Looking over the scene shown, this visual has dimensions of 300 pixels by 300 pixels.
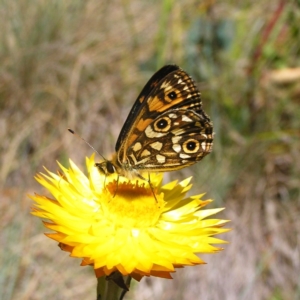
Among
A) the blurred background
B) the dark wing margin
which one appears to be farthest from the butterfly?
the blurred background

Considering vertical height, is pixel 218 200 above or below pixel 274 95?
below

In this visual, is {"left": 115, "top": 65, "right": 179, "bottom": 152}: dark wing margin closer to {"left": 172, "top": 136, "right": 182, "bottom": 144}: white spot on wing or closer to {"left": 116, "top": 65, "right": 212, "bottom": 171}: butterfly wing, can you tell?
{"left": 116, "top": 65, "right": 212, "bottom": 171}: butterfly wing

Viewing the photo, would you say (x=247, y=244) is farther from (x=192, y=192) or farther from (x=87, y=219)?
(x=87, y=219)

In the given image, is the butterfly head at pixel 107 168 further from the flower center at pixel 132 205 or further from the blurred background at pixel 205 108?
the blurred background at pixel 205 108

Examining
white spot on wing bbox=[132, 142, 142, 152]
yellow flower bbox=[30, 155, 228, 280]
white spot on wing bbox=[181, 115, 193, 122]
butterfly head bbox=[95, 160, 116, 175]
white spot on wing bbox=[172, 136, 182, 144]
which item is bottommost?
yellow flower bbox=[30, 155, 228, 280]

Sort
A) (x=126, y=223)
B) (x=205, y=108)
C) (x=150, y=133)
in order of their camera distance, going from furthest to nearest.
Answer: (x=205, y=108)
(x=150, y=133)
(x=126, y=223)

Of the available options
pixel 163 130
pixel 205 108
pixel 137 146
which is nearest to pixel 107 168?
pixel 137 146

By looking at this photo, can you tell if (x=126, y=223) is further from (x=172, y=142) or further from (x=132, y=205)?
(x=172, y=142)

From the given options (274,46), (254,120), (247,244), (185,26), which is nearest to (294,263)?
(247,244)
